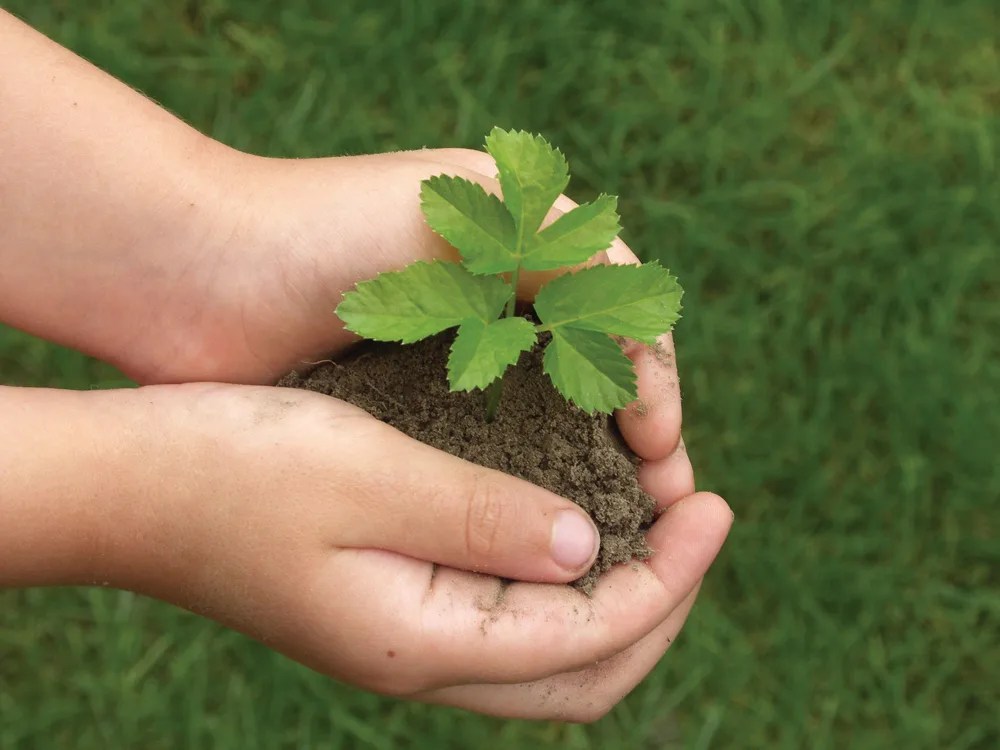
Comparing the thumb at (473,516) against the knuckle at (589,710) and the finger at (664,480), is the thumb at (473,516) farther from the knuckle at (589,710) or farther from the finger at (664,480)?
the knuckle at (589,710)

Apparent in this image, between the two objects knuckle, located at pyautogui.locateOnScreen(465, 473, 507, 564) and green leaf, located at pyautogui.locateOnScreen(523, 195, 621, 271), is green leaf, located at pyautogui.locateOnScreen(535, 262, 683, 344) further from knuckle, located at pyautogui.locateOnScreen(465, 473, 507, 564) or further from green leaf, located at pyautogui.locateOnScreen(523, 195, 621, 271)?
knuckle, located at pyautogui.locateOnScreen(465, 473, 507, 564)

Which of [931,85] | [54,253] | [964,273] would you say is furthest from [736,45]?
[54,253]

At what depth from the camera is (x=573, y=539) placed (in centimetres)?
160

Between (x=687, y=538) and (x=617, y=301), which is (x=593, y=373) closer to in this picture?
(x=617, y=301)

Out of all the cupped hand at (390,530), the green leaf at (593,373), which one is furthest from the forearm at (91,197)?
the green leaf at (593,373)

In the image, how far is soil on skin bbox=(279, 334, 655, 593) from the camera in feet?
5.55

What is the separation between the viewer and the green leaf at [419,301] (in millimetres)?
1511

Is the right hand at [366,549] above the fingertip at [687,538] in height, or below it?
below

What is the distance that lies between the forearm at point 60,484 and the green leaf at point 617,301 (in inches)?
30.2

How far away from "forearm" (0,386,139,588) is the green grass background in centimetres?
95

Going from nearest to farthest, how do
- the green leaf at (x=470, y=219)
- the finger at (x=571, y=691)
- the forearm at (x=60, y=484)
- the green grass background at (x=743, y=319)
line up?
the green leaf at (x=470, y=219), the forearm at (x=60, y=484), the finger at (x=571, y=691), the green grass background at (x=743, y=319)

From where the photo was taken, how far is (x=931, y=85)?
3039 millimetres

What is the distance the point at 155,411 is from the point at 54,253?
16.5 inches

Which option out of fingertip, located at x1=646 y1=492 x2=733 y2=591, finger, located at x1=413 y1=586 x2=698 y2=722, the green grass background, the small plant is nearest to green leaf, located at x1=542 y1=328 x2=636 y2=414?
the small plant
